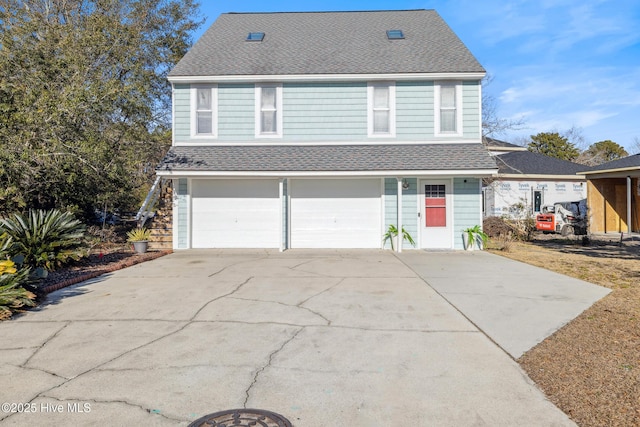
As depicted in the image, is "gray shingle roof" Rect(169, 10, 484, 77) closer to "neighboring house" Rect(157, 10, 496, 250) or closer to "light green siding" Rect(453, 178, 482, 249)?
"neighboring house" Rect(157, 10, 496, 250)

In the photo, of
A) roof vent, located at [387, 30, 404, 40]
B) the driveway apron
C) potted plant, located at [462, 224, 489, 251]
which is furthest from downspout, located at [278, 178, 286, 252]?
roof vent, located at [387, 30, 404, 40]

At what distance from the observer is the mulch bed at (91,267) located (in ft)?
26.3

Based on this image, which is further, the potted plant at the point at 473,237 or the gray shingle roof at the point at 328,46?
the gray shingle roof at the point at 328,46

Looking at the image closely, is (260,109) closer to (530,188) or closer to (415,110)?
(415,110)

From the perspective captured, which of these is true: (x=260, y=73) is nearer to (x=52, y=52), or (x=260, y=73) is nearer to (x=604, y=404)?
(x=52, y=52)

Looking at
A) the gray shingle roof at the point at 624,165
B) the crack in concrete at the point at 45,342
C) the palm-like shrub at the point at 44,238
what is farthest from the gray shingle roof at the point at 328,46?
the crack in concrete at the point at 45,342

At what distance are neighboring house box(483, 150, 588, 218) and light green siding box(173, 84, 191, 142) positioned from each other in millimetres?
14923

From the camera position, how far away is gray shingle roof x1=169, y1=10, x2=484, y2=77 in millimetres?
13961

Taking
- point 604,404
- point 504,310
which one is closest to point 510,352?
point 604,404

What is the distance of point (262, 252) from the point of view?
43.0 ft

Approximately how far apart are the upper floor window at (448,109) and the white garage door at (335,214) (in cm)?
281

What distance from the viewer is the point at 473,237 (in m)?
13.4

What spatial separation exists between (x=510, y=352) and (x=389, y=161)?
897cm

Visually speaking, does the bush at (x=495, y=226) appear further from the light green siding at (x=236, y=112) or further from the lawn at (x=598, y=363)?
the light green siding at (x=236, y=112)
